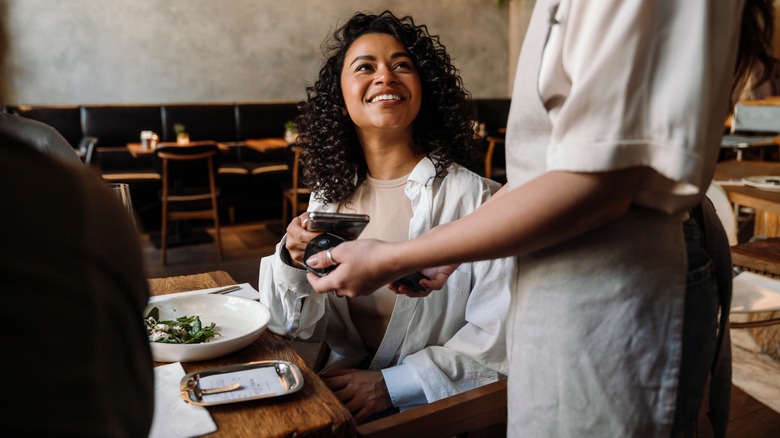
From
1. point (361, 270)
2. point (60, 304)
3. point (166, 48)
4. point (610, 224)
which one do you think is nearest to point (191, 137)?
point (166, 48)

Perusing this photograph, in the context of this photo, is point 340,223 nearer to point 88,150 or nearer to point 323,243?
point 323,243

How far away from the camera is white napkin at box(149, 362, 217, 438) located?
3.23 ft

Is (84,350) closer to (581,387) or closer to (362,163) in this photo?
(581,387)

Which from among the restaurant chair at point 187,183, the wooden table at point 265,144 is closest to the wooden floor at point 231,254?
the restaurant chair at point 187,183

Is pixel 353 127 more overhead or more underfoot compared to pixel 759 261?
more overhead

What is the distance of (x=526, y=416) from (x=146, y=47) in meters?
7.33

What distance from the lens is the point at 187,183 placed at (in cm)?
532

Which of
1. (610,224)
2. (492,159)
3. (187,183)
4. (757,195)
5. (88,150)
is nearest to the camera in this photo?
(610,224)

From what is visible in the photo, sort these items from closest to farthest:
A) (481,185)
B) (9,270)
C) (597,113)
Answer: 1. (9,270)
2. (597,113)
3. (481,185)

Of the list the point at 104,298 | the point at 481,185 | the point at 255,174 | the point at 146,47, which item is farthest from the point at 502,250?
the point at 146,47

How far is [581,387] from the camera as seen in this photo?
80cm

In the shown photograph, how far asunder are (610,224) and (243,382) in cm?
70

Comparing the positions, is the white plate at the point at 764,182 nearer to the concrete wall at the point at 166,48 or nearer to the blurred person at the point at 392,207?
the blurred person at the point at 392,207

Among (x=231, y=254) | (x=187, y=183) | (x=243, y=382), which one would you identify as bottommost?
(x=231, y=254)
